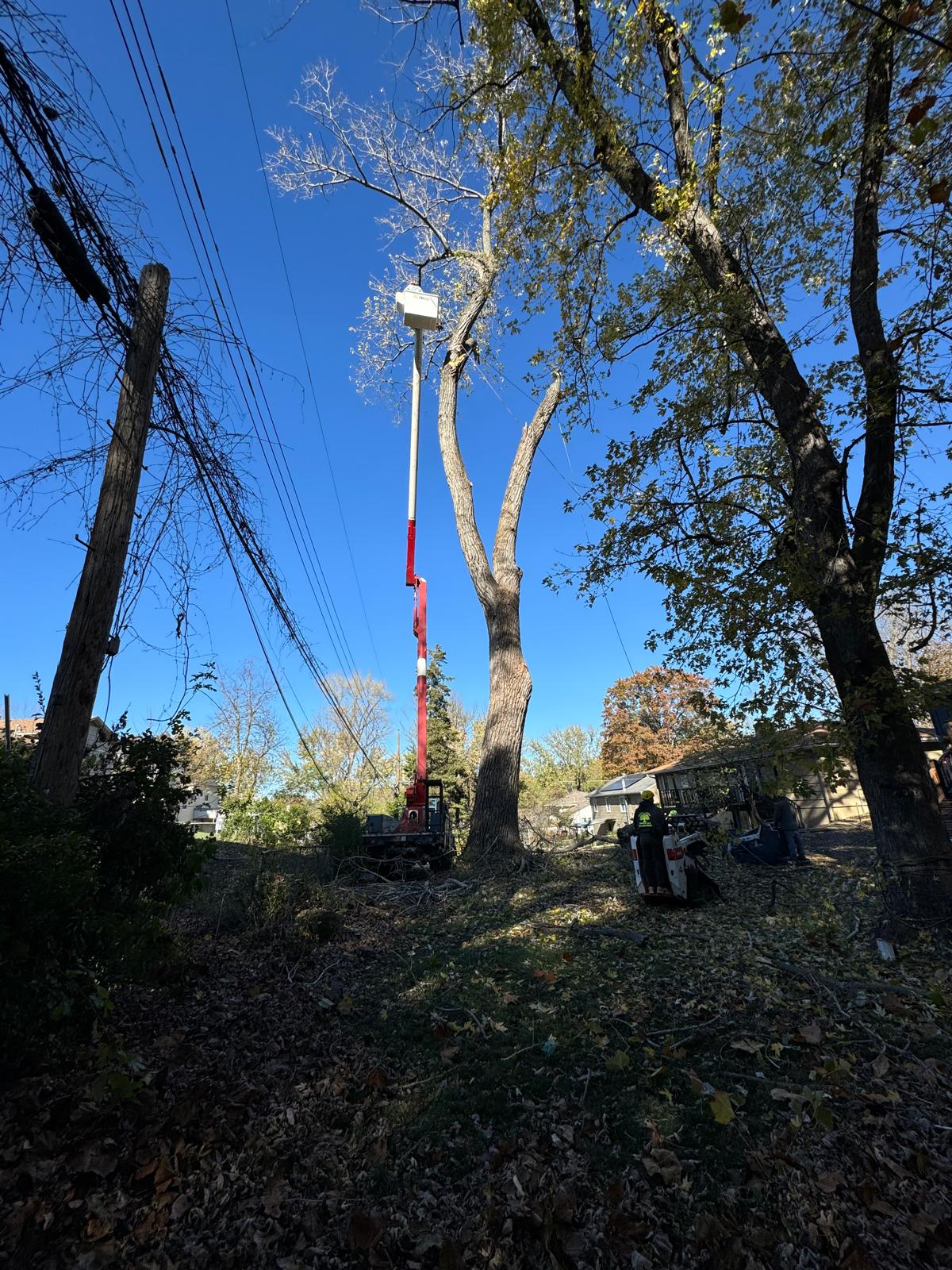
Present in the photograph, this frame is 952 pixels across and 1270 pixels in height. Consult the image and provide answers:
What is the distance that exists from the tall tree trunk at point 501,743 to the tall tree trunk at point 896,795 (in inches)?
214

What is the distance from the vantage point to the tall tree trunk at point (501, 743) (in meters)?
9.74

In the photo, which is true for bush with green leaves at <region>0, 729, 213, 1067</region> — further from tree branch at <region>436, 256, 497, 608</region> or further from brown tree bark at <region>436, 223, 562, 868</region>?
tree branch at <region>436, 256, 497, 608</region>

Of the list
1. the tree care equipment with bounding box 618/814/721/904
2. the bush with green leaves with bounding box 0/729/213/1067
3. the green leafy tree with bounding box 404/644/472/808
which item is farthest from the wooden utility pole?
the green leafy tree with bounding box 404/644/472/808

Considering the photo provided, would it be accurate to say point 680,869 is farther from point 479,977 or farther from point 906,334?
point 906,334

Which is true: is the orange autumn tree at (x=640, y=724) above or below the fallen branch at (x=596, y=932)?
above

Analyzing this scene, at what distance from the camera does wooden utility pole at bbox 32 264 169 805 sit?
11.4 ft

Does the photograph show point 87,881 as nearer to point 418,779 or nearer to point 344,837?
point 344,837

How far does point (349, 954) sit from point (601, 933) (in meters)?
2.37

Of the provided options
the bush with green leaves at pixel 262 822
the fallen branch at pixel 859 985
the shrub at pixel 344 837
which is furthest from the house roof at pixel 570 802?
the fallen branch at pixel 859 985

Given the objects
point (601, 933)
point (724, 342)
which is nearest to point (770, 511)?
point (724, 342)

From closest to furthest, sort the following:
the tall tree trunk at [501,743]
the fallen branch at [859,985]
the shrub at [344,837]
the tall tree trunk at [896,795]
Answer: the fallen branch at [859,985]
the tall tree trunk at [896,795]
the shrub at [344,837]
the tall tree trunk at [501,743]

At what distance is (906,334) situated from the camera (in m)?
4.95

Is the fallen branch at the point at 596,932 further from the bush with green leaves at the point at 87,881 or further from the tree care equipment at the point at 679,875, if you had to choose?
the bush with green leaves at the point at 87,881

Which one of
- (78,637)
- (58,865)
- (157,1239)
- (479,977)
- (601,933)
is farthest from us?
(601,933)
